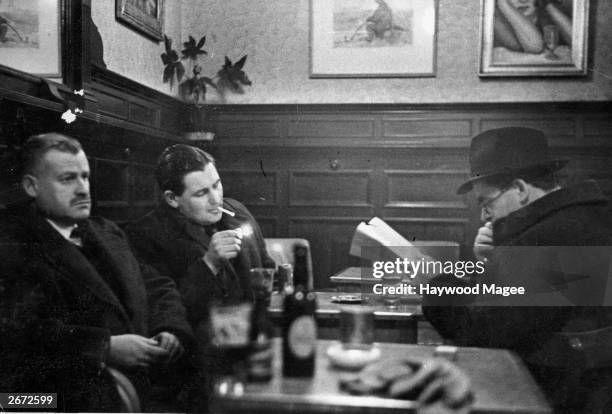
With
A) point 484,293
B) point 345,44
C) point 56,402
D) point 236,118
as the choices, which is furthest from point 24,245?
point 484,293

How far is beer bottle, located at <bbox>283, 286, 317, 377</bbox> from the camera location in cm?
107

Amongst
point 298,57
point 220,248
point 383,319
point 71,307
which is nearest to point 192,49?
point 298,57

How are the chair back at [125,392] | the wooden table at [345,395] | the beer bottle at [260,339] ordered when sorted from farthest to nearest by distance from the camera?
the chair back at [125,392] → the beer bottle at [260,339] → the wooden table at [345,395]

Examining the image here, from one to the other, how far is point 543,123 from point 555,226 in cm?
26

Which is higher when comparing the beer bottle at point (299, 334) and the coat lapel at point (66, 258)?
the coat lapel at point (66, 258)

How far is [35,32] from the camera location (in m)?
1.39

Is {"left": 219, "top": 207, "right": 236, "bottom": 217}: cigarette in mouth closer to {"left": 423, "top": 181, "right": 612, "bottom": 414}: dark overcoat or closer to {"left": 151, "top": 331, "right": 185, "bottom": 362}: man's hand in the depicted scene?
{"left": 151, "top": 331, "right": 185, "bottom": 362}: man's hand

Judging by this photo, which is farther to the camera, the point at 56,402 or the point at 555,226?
the point at 56,402

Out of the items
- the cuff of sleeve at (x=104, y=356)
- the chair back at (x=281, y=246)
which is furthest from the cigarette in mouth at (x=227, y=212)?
the cuff of sleeve at (x=104, y=356)

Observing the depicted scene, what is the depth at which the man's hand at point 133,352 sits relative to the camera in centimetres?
140

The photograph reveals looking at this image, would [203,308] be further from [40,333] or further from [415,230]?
[415,230]

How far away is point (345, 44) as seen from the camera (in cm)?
136

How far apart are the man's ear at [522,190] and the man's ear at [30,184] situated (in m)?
Result: 1.24

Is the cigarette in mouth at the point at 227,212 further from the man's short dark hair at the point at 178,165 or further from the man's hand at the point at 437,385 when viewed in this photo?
the man's hand at the point at 437,385
